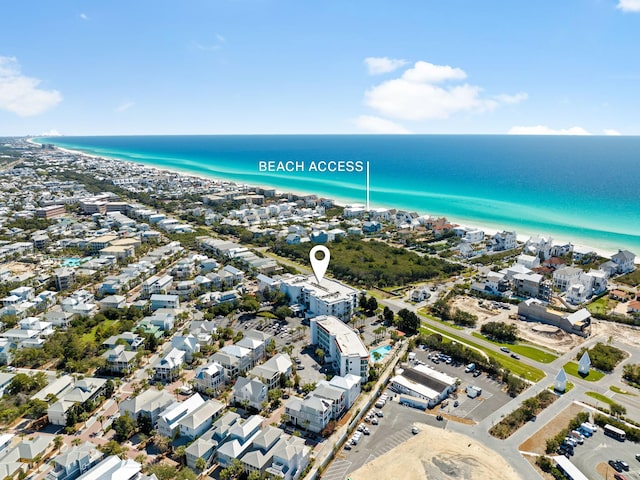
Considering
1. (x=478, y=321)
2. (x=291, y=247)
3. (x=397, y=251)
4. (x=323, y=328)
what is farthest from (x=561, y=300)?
(x=291, y=247)

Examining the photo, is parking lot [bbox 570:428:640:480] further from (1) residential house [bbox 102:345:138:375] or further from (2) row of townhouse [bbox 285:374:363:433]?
(1) residential house [bbox 102:345:138:375]

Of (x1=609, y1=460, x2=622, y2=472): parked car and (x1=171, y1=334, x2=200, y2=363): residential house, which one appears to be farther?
(x1=171, y1=334, x2=200, y2=363): residential house

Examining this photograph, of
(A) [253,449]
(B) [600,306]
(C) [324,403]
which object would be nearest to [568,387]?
(C) [324,403]

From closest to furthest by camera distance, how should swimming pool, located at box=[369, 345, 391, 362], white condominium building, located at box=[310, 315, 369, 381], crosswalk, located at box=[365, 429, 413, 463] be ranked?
crosswalk, located at box=[365, 429, 413, 463] < white condominium building, located at box=[310, 315, 369, 381] < swimming pool, located at box=[369, 345, 391, 362]

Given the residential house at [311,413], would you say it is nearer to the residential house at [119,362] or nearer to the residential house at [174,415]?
the residential house at [174,415]

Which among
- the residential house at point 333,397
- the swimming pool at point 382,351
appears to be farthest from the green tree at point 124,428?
the swimming pool at point 382,351

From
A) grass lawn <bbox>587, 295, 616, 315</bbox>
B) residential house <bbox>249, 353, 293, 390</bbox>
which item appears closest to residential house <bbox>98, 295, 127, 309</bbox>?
residential house <bbox>249, 353, 293, 390</bbox>

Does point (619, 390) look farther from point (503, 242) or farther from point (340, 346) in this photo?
point (503, 242)
